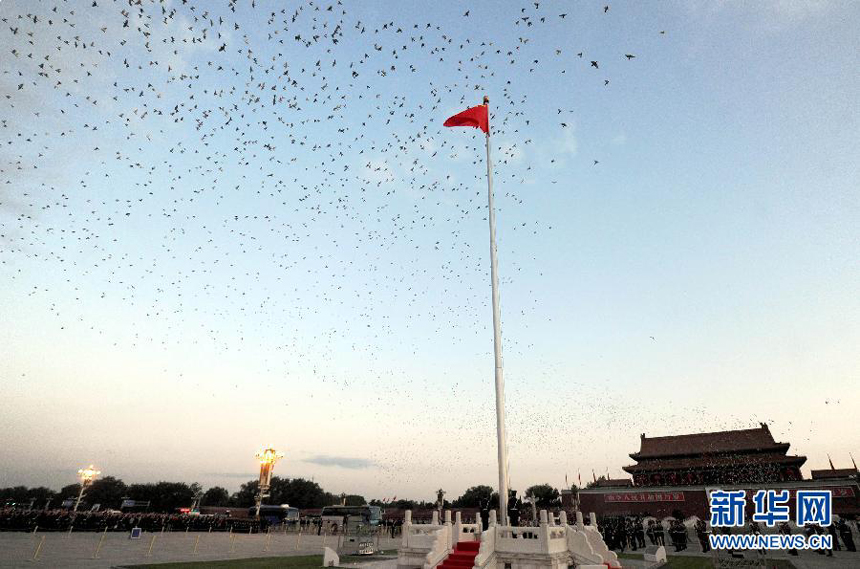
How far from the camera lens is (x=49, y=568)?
15828 mm

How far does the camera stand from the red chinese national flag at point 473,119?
64.7 ft

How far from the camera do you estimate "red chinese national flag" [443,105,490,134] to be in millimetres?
19719

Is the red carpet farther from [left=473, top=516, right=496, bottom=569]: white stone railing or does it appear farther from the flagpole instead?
the flagpole

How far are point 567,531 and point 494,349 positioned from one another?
21.7 feet

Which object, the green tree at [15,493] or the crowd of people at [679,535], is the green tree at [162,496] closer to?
the green tree at [15,493]

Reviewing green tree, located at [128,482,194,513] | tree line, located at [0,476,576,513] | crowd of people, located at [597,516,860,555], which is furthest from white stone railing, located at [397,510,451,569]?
green tree, located at [128,482,194,513]

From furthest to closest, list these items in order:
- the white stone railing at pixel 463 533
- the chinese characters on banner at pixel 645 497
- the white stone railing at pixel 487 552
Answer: the chinese characters on banner at pixel 645 497 < the white stone railing at pixel 463 533 < the white stone railing at pixel 487 552

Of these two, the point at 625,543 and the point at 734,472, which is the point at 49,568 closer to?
the point at 625,543

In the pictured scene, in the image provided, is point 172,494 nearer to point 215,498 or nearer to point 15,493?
point 215,498

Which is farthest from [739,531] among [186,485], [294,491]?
[186,485]

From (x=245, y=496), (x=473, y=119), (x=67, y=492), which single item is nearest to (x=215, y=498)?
(x=245, y=496)

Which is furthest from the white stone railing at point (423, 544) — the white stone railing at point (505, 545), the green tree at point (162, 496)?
the green tree at point (162, 496)

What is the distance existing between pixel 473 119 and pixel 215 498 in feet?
440

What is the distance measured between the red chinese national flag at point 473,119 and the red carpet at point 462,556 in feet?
52.6
